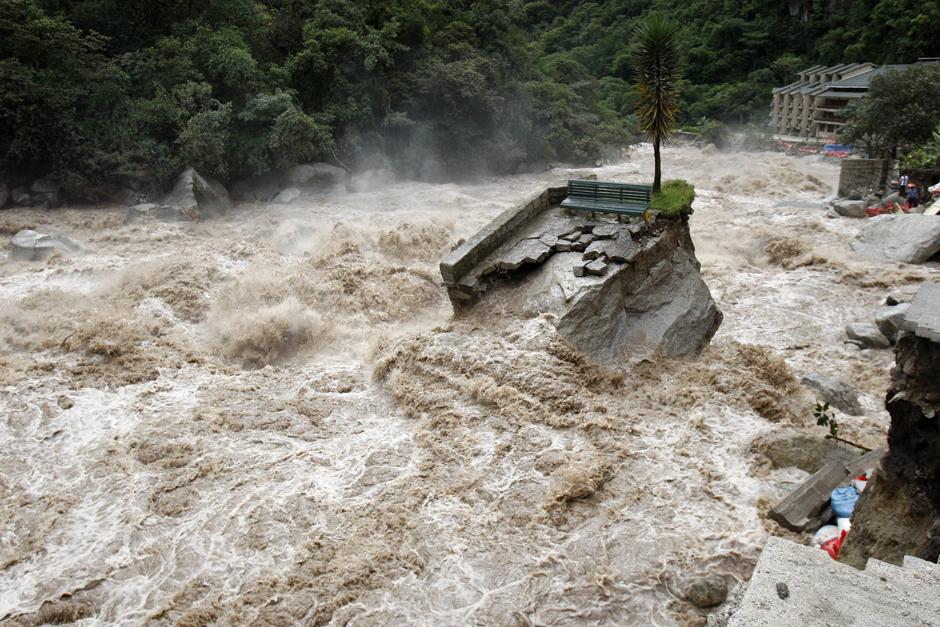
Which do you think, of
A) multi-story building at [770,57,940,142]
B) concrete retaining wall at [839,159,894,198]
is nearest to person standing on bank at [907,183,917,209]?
concrete retaining wall at [839,159,894,198]

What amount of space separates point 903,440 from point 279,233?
13.3 meters

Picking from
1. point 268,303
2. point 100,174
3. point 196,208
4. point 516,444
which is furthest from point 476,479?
point 100,174

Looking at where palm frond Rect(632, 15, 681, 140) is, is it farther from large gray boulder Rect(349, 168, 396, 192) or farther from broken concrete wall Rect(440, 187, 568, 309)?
large gray boulder Rect(349, 168, 396, 192)

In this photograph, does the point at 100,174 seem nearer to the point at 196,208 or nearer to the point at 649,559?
the point at 196,208

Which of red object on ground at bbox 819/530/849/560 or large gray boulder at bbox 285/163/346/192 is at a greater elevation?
large gray boulder at bbox 285/163/346/192

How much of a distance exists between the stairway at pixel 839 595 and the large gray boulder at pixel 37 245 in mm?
13961

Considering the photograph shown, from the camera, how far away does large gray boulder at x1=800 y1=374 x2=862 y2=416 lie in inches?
329

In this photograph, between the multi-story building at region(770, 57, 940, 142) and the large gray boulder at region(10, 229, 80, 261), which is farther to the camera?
the multi-story building at region(770, 57, 940, 142)

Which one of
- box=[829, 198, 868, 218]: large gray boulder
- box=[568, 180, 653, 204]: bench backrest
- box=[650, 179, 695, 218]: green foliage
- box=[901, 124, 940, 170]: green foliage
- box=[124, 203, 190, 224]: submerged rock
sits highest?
box=[568, 180, 653, 204]: bench backrest

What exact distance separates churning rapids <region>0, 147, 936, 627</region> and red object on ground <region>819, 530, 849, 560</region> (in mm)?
534

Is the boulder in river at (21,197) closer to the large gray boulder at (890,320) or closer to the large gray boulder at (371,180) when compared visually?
the large gray boulder at (371,180)

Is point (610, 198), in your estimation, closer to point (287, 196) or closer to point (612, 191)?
point (612, 191)

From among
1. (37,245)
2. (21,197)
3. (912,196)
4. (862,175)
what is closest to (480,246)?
(37,245)

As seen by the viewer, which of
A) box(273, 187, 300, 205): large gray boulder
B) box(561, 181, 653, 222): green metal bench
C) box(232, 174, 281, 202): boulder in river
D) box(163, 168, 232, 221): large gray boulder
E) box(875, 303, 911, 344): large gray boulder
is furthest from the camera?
box(232, 174, 281, 202): boulder in river
